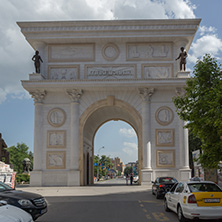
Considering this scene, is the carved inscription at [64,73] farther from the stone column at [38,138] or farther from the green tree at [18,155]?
the green tree at [18,155]

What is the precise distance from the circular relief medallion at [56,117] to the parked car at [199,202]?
23.9 metres

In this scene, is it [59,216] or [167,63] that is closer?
[59,216]

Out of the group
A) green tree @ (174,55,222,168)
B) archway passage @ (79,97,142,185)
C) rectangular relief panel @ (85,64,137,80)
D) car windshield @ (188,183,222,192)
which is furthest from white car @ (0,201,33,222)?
rectangular relief panel @ (85,64,137,80)

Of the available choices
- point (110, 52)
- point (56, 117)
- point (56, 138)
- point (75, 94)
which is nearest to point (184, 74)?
point (110, 52)

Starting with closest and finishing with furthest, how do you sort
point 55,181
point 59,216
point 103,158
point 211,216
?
point 211,216 < point 59,216 < point 55,181 < point 103,158

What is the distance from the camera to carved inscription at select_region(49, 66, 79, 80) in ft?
115

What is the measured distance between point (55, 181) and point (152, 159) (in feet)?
31.8

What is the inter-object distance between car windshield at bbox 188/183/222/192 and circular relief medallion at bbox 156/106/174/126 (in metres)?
22.7

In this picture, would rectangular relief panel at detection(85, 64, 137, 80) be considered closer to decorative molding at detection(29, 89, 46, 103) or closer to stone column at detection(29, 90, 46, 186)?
decorative molding at detection(29, 89, 46, 103)

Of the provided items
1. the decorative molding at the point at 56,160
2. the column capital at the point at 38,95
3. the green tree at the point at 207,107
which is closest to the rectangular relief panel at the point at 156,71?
the column capital at the point at 38,95

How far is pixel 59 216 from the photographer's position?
13.1 metres

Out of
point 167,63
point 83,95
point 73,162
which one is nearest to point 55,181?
point 73,162

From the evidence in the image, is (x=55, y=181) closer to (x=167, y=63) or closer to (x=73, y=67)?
(x=73, y=67)

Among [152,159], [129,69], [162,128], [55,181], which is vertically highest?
[129,69]
